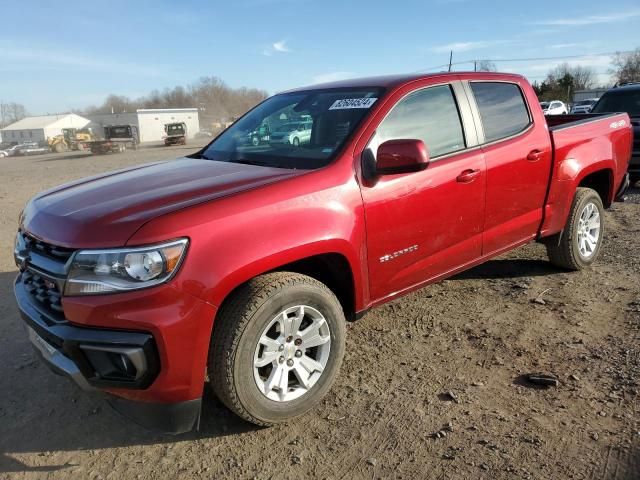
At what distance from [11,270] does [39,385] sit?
9.60ft

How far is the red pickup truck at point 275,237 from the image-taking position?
2.36 m

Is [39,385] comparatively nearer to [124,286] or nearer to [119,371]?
[119,371]

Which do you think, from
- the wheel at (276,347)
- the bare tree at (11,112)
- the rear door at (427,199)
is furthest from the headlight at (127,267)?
the bare tree at (11,112)

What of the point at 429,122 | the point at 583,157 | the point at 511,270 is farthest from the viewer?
the point at 511,270

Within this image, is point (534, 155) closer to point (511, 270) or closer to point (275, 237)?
point (511, 270)

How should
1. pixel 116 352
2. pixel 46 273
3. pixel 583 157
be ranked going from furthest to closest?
pixel 583 157
pixel 46 273
pixel 116 352

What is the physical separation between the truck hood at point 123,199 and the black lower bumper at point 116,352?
41cm

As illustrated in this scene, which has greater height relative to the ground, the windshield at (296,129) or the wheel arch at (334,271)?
the windshield at (296,129)

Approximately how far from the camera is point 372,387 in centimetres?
321

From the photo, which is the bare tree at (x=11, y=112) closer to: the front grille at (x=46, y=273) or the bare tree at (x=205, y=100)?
the bare tree at (x=205, y=100)

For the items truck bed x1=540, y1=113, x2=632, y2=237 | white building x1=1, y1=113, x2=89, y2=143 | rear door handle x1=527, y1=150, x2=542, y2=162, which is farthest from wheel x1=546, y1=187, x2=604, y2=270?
white building x1=1, y1=113, x2=89, y2=143

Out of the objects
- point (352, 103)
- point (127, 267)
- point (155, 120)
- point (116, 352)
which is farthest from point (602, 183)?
point (155, 120)

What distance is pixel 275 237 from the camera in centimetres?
265

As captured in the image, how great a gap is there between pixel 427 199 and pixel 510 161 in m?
1.04
